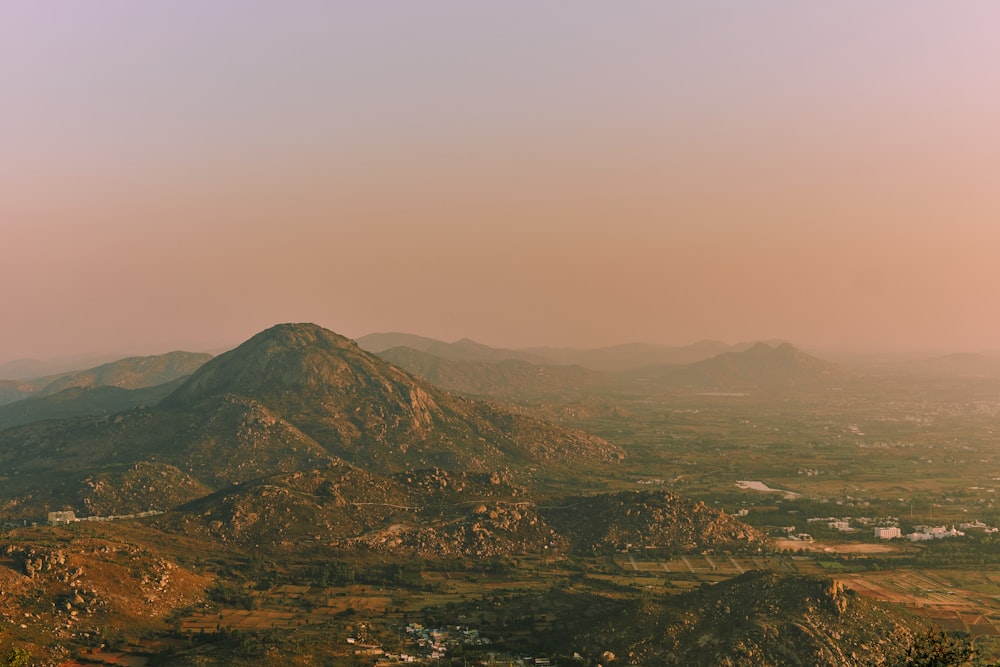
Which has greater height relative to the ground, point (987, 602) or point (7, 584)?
point (7, 584)

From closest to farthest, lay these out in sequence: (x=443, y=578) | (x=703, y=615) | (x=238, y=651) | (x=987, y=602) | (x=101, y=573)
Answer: (x=238, y=651), (x=703, y=615), (x=101, y=573), (x=987, y=602), (x=443, y=578)

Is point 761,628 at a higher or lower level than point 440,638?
higher

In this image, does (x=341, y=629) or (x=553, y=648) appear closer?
(x=553, y=648)

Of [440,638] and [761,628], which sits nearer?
[761,628]

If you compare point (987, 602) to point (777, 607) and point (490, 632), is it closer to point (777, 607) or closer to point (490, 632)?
point (777, 607)

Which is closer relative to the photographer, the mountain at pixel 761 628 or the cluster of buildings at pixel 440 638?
the mountain at pixel 761 628

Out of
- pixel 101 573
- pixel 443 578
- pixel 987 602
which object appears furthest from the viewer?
pixel 443 578

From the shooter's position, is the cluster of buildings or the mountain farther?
the cluster of buildings

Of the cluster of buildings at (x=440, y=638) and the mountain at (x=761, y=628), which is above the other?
the mountain at (x=761, y=628)

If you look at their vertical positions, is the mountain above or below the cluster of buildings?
above

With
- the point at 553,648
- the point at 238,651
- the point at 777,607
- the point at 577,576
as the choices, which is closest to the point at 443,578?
the point at 577,576
